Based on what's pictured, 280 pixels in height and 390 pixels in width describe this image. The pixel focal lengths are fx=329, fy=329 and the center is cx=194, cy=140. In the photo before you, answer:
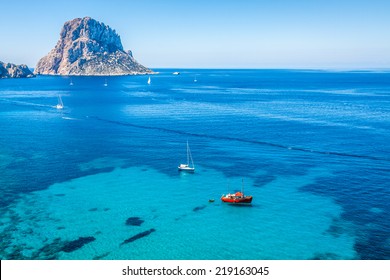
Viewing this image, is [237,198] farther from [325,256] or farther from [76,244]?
[76,244]

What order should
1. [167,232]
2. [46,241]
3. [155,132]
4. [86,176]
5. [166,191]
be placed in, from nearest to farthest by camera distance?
[46,241] < [167,232] < [166,191] < [86,176] < [155,132]

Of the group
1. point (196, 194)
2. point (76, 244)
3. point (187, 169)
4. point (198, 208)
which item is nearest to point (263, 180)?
point (196, 194)

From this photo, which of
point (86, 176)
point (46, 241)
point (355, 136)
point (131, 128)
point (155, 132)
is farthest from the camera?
point (131, 128)

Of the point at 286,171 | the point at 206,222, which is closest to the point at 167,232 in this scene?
the point at 206,222

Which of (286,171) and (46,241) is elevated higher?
(286,171)

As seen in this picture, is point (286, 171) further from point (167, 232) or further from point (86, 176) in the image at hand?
point (86, 176)

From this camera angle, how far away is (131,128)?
165 meters

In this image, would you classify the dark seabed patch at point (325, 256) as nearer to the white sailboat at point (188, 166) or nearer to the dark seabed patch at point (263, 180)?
the dark seabed patch at point (263, 180)

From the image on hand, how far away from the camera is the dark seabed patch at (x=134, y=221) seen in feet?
238

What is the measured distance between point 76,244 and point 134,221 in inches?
532

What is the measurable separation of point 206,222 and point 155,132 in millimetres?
84447

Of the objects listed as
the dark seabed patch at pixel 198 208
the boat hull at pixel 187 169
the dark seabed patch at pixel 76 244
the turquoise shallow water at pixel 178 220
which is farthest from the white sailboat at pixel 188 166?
the dark seabed patch at pixel 76 244

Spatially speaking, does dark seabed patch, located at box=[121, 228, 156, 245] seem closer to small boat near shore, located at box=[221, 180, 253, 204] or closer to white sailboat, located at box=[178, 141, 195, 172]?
small boat near shore, located at box=[221, 180, 253, 204]

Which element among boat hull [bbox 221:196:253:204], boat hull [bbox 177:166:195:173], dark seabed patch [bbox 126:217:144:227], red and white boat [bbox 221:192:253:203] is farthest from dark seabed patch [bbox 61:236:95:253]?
boat hull [bbox 177:166:195:173]
